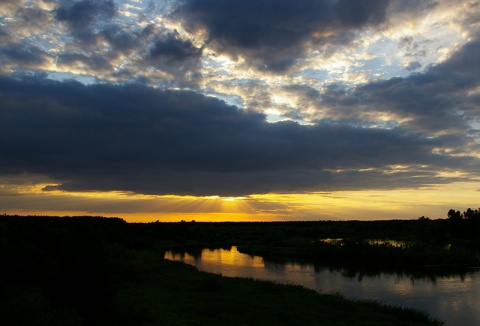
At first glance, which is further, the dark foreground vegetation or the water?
the water

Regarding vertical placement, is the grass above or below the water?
above

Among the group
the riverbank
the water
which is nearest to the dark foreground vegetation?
the riverbank

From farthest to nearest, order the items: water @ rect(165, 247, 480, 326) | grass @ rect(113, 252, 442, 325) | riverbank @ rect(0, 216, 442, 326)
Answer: water @ rect(165, 247, 480, 326), grass @ rect(113, 252, 442, 325), riverbank @ rect(0, 216, 442, 326)

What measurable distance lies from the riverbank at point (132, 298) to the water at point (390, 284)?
5539 millimetres

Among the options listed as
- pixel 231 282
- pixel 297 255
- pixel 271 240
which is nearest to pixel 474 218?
pixel 271 240

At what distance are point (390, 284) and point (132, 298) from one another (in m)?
25.4

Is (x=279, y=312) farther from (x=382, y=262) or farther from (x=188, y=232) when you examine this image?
(x=188, y=232)

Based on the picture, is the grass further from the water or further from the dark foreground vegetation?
the water

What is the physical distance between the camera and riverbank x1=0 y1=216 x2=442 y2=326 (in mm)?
19266

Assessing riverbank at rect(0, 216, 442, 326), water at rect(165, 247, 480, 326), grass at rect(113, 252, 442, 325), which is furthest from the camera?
water at rect(165, 247, 480, 326)

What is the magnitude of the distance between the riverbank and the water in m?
5.54

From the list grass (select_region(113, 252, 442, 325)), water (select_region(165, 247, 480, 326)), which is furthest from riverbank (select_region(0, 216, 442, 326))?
water (select_region(165, 247, 480, 326))

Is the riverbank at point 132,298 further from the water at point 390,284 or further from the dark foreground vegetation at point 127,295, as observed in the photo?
the water at point 390,284

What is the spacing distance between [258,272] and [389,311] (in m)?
23.1
